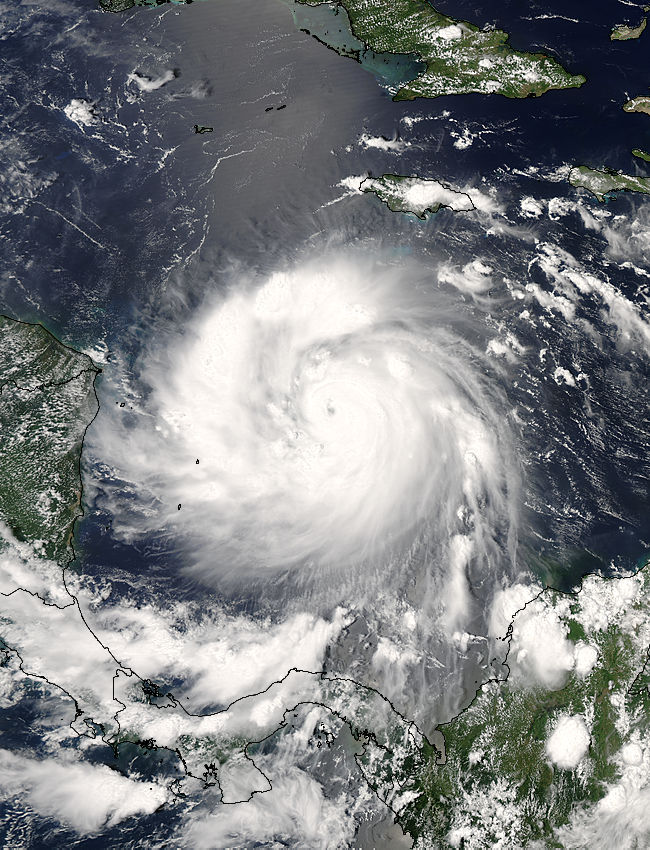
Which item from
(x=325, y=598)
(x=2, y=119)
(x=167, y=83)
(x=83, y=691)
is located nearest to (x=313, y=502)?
(x=325, y=598)

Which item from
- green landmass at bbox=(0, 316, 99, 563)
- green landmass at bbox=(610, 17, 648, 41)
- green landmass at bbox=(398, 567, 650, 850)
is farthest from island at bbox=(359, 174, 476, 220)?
green landmass at bbox=(398, 567, 650, 850)

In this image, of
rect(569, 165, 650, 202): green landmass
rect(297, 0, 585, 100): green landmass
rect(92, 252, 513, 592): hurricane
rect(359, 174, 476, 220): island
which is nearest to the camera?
rect(92, 252, 513, 592): hurricane

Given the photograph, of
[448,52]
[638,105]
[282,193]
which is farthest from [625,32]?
[282,193]

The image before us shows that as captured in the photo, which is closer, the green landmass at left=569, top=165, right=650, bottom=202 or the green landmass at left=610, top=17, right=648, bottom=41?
the green landmass at left=569, top=165, right=650, bottom=202

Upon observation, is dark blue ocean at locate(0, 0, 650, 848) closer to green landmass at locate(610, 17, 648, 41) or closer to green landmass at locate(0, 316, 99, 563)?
green landmass at locate(610, 17, 648, 41)

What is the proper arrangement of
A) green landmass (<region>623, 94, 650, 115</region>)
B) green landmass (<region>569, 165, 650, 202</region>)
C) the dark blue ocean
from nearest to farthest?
the dark blue ocean
green landmass (<region>569, 165, 650, 202</region>)
green landmass (<region>623, 94, 650, 115</region>)

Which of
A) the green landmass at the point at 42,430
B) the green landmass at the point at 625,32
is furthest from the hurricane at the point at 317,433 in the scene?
the green landmass at the point at 625,32

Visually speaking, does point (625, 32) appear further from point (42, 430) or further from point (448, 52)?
point (42, 430)

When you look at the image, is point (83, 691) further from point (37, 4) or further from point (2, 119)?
point (37, 4)
